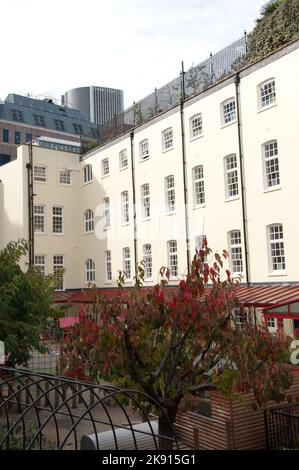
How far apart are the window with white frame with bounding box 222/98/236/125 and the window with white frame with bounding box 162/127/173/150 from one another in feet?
14.4

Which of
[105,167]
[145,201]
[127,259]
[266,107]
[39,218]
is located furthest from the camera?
[39,218]

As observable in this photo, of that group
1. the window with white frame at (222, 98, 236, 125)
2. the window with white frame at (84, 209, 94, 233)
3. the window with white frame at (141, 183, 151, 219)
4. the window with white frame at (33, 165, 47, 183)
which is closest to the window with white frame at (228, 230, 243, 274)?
the window with white frame at (222, 98, 236, 125)

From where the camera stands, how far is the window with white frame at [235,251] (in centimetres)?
2564

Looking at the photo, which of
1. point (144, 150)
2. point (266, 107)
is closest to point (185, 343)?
→ point (266, 107)

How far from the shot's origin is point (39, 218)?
36.9 metres

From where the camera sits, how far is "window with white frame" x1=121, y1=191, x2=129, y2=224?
33.7 m

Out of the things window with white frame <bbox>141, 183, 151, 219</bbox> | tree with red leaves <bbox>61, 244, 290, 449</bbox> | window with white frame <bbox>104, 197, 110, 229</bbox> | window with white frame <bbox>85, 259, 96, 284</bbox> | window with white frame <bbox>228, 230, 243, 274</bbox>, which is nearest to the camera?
tree with red leaves <bbox>61, 244, 290, 449</bbox>

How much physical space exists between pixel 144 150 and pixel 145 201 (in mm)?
3299

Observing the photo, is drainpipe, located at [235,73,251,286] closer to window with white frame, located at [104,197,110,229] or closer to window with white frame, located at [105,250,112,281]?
window with white frame, located at [104,197,110,229]

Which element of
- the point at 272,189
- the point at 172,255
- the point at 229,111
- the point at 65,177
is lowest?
the point at 172,255

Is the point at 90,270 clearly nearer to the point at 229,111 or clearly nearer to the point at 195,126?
the point at 195,126

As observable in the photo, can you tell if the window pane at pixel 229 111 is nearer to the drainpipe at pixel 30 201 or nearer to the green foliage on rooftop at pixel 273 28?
the green foliage on rooftop at pixel 273 28

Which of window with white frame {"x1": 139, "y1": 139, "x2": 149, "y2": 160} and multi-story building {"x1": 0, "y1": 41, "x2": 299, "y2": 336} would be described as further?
window with white frame {"x1": 139, "y1": 139, "x2": 149, "y2": 160}
